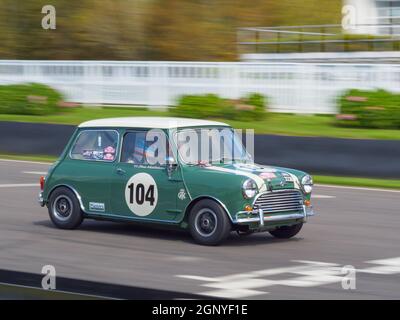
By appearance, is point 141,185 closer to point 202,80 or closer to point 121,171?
point 121,171

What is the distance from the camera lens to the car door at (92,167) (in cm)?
1087

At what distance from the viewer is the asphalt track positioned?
812 centimetres

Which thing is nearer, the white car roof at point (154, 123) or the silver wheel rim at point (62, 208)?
the white car roof at point (154, 123)

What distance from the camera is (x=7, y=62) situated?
29984 millimetres

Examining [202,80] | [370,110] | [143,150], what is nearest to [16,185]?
[143,150]

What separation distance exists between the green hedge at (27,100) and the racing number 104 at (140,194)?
1515cm

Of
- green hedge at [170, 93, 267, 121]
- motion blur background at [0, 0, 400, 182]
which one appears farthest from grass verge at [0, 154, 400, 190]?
green hedge at [170, 93, 267, 121]

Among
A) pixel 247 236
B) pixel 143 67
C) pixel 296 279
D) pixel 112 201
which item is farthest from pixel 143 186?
pixel 143 67

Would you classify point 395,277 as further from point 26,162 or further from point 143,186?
point 26,162

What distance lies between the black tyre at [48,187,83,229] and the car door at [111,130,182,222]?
638 millimetres

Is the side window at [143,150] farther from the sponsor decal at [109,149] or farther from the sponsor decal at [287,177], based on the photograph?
the sponsor decal at [287,177]

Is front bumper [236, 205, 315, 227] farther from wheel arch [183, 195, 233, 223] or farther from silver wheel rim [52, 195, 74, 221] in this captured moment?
silver wheel rim [52, 195, 74, 221]

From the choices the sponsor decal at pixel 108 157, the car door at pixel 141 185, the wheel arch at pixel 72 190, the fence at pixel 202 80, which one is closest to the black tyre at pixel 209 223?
the car door at pixel 141 185
